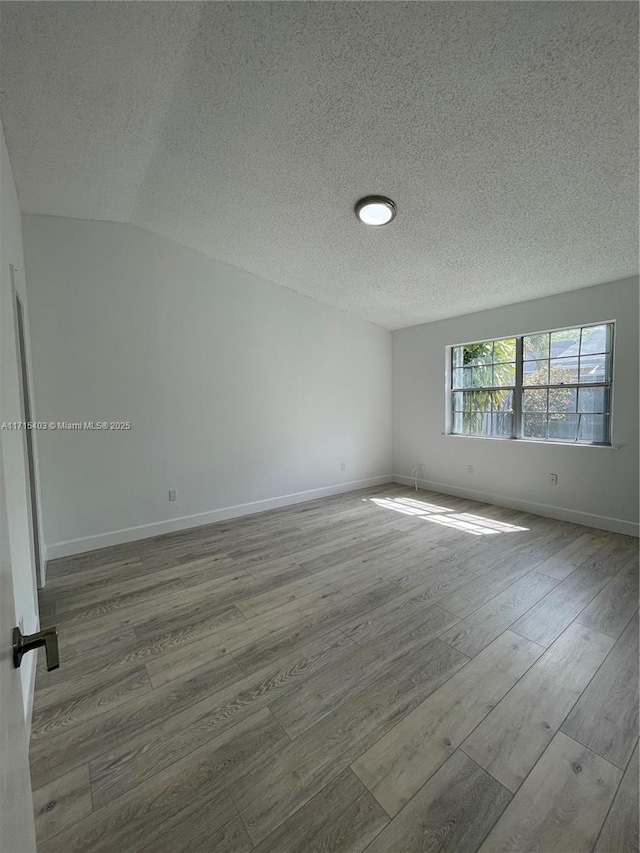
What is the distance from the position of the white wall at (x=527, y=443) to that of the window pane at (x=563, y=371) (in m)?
0.35

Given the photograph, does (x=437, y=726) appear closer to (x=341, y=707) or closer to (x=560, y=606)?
(x=341, y=707)

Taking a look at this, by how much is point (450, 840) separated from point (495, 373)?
13.3 feet

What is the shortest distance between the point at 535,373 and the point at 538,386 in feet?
0.49

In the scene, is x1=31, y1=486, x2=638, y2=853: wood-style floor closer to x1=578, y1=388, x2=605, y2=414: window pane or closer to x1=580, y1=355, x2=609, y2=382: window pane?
x1=578, y1=388, x2=605, y2=414: window pane

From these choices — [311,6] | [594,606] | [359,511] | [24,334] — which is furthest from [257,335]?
[594,606]

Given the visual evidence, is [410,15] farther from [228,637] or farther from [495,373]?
[495,373]

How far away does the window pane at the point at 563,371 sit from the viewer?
11.6 ft

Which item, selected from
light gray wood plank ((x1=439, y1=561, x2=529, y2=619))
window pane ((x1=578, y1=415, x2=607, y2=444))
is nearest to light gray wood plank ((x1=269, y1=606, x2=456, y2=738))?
light gray wood plank ((x1=439, y1=561, x2=529, y2=619))

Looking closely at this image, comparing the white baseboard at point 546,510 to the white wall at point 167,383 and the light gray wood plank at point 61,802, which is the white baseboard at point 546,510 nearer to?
the white wall at point 167,383

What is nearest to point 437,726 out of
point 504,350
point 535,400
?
point 535,400

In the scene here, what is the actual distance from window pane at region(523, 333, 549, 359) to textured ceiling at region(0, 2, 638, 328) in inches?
31.0

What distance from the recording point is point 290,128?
2049 millimetres

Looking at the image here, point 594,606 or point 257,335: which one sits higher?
point 257,335

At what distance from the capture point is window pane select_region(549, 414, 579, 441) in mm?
3574
